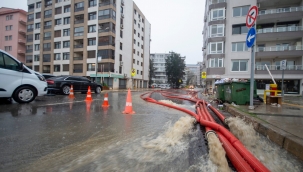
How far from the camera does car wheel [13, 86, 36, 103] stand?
663 cm

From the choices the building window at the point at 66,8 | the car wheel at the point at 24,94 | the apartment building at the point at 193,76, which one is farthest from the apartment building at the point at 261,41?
the apartment building at the point at 193,76

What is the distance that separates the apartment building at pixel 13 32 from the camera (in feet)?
152

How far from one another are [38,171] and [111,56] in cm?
3406

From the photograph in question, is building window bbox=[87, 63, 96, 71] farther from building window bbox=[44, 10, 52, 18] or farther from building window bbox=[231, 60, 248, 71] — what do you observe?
building window bbox=[231, 60, 248, 71]

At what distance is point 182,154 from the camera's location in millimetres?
2430

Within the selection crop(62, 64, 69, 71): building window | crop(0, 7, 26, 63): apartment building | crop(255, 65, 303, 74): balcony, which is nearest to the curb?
crop(255, 65, 303, 74): balcony

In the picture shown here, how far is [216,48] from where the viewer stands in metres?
26.2

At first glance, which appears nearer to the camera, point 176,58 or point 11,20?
point 11,20

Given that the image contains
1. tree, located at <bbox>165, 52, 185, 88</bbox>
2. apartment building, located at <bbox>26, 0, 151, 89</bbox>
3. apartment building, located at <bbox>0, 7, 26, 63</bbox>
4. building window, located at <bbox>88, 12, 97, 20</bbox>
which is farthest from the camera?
tree, located at <bbox>165, 52, 185, 88</bbox>

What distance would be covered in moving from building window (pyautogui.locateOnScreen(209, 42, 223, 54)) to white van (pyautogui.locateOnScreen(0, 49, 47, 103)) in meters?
24.9

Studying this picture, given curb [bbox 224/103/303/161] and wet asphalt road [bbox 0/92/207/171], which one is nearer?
wet asphalt road [bbox 0/92/207/171]

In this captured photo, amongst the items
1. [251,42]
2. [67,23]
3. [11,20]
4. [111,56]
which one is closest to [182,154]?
[251,42]

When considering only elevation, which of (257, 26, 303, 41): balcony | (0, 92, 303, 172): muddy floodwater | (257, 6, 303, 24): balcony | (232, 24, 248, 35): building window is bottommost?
(0, 92, 303, 172): muddy floodwater

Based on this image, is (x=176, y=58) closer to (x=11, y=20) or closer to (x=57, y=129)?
(x=11, y=20)
